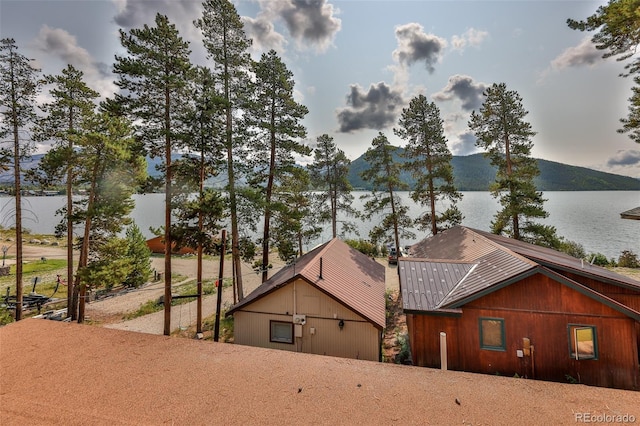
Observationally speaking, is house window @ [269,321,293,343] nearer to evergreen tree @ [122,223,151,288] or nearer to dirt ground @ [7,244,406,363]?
dirt ground @ [7,244,406,363]

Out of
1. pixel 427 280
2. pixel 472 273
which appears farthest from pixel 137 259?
pixel 472 273

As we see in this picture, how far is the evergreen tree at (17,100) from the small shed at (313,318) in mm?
13686

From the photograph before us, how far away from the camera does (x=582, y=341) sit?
8.79 meters

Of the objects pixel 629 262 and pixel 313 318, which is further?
pixel 629 262

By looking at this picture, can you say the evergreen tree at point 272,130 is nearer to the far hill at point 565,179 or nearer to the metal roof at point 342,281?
the metal roof at point 342,281

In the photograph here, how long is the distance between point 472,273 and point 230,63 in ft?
52.9

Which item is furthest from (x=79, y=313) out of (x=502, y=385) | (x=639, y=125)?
(x=639, y=125)

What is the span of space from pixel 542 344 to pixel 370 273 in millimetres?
8734

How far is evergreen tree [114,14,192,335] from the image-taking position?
11188 millimetres

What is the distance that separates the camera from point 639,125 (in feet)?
47.4

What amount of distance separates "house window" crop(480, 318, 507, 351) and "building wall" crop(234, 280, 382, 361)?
12.0ft

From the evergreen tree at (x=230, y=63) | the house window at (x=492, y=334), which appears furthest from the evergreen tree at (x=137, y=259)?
the house window at (x=492, y=334)

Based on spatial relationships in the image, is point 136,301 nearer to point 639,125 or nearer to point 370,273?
point 370,273

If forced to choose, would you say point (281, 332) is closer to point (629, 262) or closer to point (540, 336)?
point (540, 336)
